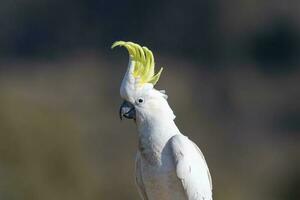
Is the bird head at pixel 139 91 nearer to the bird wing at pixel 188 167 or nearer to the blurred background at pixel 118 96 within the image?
the bird wing at pixel 188 167

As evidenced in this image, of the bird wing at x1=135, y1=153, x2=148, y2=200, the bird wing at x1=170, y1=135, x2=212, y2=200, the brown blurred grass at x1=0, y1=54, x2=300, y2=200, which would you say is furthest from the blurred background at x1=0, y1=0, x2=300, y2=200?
the bird wing at x1=170, y1=135, x2=212, y2=200

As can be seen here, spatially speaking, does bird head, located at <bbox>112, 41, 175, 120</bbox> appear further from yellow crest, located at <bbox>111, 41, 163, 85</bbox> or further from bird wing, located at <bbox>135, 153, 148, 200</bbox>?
bird wing, located at <bbox>135, 153, 148, 200</bbox>

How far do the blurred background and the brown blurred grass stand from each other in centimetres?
1

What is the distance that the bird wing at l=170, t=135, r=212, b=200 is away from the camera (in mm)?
4922

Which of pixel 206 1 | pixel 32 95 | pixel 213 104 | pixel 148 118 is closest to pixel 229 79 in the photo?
pixel 213 104

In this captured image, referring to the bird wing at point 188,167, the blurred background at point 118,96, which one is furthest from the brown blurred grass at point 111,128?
the bird wing at point 188,167

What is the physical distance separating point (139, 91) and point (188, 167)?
0.33 meters

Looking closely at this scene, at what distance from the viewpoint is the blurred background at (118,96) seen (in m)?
8.98

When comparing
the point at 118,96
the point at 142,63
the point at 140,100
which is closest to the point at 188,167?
the point at 140,100

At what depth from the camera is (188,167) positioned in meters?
4.93

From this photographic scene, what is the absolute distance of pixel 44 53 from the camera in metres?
13.2

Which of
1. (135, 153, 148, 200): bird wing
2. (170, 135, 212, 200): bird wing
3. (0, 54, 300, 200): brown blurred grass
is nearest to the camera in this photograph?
(170, 135, 212, 200): bird wing

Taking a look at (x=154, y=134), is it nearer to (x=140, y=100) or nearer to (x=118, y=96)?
(x=140, y=100)

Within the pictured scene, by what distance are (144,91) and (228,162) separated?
18.7ft
